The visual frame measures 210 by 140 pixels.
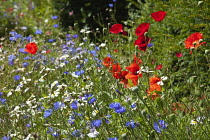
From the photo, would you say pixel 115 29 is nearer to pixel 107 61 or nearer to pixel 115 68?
pixel 107 61

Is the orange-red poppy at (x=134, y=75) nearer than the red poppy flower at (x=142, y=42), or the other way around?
the orange-red poppy at (x=134, y=75)

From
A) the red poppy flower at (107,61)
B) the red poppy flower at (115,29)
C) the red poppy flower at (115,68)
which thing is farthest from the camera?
the red poppy flower at (115,29)

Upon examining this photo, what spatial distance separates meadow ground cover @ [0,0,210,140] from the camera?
76.2 inches

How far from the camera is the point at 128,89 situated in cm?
239

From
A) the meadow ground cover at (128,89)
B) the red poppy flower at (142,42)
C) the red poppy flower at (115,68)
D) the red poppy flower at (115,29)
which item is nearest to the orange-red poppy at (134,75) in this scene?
the meadow ground cover at (128,89)

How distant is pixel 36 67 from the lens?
3564mm

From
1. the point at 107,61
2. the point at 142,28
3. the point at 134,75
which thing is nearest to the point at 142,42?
the point at 142,28

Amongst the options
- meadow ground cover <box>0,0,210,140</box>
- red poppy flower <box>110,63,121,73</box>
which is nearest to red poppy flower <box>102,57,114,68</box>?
meadow ground cover <box>0,0,210,140</box>

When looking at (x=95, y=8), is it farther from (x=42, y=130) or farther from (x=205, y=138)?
(x=205, y=138)

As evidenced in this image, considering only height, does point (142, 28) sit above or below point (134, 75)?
above

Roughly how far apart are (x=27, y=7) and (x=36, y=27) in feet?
6.11

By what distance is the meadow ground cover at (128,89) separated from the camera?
76.2 inches

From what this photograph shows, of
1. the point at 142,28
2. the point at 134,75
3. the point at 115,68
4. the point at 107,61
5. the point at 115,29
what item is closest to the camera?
the point at 134,75

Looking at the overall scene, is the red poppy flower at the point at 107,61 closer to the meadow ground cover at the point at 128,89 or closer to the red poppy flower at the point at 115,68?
the meadow ground cover at the point at 128,89
